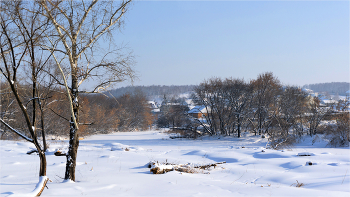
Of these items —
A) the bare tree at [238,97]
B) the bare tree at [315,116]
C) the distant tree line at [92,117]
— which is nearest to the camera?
the distant tree line at [92,117]

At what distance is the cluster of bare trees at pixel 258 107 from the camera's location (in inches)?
1086

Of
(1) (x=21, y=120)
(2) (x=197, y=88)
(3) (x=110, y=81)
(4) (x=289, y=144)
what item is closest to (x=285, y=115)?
(4) (x=289, y=144)

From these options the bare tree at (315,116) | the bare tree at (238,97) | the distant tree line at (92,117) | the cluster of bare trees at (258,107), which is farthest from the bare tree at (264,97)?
the distant tree line at (92,117)

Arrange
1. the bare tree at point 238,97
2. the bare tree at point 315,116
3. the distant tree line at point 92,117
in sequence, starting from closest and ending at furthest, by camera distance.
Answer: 1. the distant tree line at point 92,117
2. the bare tree at point 315,116
3. the bare tree at point 238,97

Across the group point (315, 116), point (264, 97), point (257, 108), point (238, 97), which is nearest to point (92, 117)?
point (238, 97)

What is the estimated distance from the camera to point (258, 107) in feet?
93.2

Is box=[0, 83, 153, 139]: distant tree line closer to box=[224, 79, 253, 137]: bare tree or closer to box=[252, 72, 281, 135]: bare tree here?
→ box=[224, 79, 253, 137]: bare tree

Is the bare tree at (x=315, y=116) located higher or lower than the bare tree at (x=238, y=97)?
lower

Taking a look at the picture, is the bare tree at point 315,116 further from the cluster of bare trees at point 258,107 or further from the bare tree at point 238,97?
the bare tree at point 238,97

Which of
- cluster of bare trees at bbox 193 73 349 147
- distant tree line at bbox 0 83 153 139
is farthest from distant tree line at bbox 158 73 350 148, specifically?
distant tree line at bbox 0 83 153 139

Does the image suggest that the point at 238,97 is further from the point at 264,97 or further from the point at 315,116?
the point at 315,116

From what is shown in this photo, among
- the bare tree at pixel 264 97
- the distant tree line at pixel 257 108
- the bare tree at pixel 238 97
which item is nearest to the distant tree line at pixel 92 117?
the distant tree line at pixel 257 108

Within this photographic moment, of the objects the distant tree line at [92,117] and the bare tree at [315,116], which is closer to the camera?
the distant tree line at [92,117]

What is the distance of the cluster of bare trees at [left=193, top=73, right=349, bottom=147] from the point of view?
27.6 m
